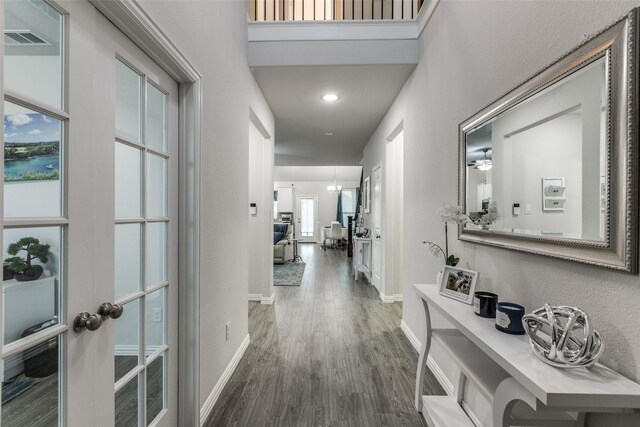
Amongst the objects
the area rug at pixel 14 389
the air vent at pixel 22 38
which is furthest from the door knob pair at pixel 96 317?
the air vent at pixel 22 38

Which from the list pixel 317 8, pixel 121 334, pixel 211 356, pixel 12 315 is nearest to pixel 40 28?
pixel 12 315

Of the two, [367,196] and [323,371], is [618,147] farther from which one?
[367,196]

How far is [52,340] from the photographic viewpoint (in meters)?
0.84

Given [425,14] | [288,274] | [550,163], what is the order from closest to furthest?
1. [550,163]
2. [425,14]
3. [288,274]

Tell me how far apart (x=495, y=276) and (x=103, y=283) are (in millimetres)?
1693

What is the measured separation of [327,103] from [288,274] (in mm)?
3515

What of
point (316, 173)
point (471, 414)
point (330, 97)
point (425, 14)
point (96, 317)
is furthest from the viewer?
point (316, 173)

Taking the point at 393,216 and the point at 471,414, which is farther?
the point at 393,216

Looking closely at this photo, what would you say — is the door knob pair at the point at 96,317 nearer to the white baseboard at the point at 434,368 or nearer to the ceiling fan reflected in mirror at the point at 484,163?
the ceiling fan reflected in mirror at the point at 484,163

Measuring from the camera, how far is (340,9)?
2811 mm

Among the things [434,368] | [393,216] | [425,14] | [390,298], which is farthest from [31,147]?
[390,298]

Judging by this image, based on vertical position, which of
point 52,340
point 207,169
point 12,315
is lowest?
point 52,340

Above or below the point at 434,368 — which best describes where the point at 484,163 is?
above

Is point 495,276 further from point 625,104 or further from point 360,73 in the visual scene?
point 360,73
